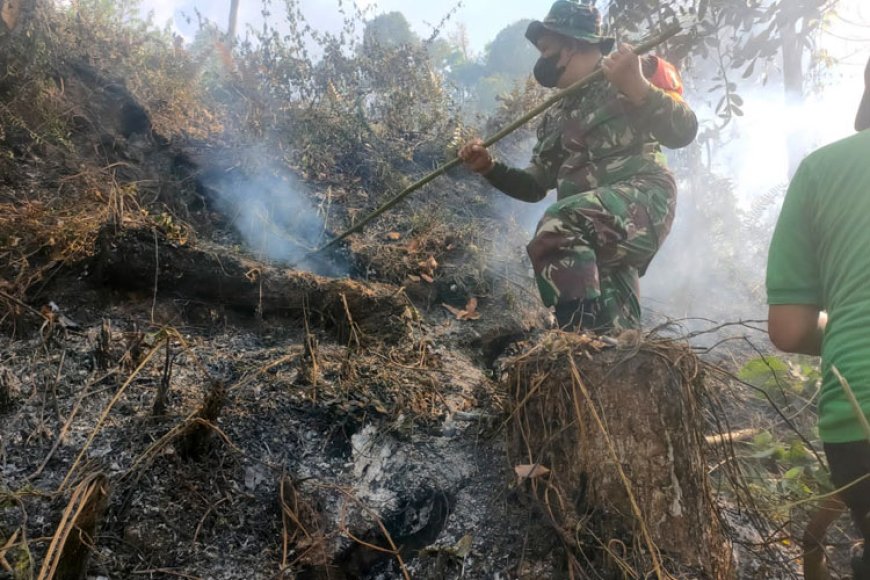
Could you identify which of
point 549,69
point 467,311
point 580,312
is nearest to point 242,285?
point 467,311

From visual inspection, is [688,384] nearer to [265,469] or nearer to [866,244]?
[866,244]

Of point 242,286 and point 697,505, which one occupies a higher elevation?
point 242,286

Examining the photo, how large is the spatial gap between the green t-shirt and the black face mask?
162cm

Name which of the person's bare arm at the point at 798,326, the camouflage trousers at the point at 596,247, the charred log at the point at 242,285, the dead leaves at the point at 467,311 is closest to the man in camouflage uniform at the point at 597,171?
the camouflage trousers at the point at 596,247

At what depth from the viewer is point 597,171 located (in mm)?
2451

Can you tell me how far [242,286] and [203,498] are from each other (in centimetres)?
119

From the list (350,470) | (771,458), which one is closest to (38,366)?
(350,470)

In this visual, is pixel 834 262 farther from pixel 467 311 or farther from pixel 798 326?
pixel 467 311

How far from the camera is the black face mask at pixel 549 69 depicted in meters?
2.64

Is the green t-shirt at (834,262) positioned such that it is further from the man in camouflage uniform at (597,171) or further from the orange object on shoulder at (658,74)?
the orange object on shoulder at (658,74)

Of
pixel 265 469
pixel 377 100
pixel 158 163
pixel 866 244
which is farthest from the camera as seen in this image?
pixel 377 100

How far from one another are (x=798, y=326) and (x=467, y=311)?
2030 mm

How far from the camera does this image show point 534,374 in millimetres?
1594

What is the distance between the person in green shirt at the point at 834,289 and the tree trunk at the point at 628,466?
0.30m
